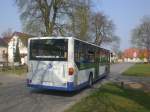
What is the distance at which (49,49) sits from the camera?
15.5 metres

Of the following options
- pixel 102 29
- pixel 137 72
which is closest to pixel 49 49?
pixel 137 72

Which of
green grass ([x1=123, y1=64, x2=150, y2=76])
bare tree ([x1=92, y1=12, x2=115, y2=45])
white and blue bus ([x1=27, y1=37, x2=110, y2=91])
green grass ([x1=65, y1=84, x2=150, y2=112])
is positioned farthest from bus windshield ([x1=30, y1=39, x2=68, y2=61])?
bare tree ([x1=92, y1=12, x2=115, y2=45])

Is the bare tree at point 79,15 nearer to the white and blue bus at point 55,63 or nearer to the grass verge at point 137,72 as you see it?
the grass verge at point 137,72

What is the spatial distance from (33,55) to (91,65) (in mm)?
4883

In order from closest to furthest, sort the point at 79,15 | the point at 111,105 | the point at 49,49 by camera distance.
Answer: the point at 111,105 → the point at 49,49 → the point at 79,15

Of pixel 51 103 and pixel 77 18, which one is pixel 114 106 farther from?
pixel 77 18

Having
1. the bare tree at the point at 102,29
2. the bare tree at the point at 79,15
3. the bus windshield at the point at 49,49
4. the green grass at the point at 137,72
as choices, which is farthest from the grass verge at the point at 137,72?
the bare tree at the point at 102,29

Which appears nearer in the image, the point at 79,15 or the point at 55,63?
the point at 55,63

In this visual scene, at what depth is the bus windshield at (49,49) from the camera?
49.8ft

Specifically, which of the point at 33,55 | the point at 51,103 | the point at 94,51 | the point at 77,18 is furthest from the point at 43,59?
the point at 77,18

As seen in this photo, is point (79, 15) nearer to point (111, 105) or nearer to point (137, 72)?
point (137, 72)

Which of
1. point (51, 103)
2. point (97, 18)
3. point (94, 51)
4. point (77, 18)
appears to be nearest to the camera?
point (51, 103)

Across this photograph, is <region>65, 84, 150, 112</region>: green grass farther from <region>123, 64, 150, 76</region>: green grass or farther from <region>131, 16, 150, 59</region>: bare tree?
<region>131, 16, 150, 59</region>: bare tree

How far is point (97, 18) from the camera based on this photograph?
295 ft
